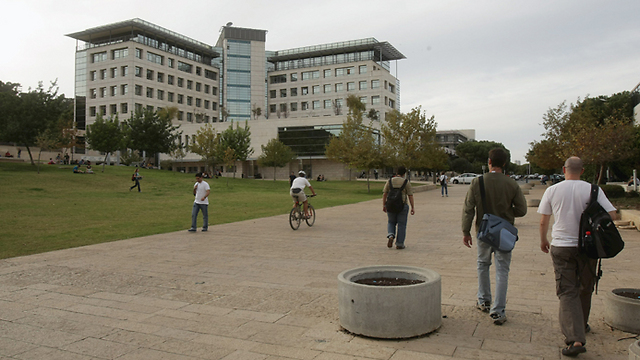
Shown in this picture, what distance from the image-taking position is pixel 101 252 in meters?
8.97

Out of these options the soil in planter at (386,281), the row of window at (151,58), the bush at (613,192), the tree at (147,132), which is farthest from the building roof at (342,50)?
the soil in planter at (386,281)

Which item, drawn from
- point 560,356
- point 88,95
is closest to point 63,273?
point 560,356

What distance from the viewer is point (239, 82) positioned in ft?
278

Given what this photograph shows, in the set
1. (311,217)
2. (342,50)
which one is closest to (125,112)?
(342,50)

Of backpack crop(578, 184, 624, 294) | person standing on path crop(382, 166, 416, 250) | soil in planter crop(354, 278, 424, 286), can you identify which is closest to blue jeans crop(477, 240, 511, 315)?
soil in planter crop(354, 278, 424, 286)

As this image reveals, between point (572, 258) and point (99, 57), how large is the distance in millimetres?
80619

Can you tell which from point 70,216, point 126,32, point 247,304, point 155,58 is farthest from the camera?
point 155,58

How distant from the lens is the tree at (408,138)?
39094 mm

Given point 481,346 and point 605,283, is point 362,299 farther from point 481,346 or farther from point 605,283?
point 605,283

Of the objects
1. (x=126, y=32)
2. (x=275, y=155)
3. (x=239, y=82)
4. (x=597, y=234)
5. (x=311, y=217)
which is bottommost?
(x=311, y=217)

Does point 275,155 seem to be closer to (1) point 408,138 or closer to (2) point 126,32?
(1) point 408,138

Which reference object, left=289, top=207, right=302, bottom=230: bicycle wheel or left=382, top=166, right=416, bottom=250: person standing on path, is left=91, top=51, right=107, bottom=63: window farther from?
left=382, top=166, right=416, bottom=250: person standing on path

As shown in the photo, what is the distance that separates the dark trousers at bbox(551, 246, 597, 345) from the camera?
364cm

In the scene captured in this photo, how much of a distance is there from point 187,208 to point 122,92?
188 ft
